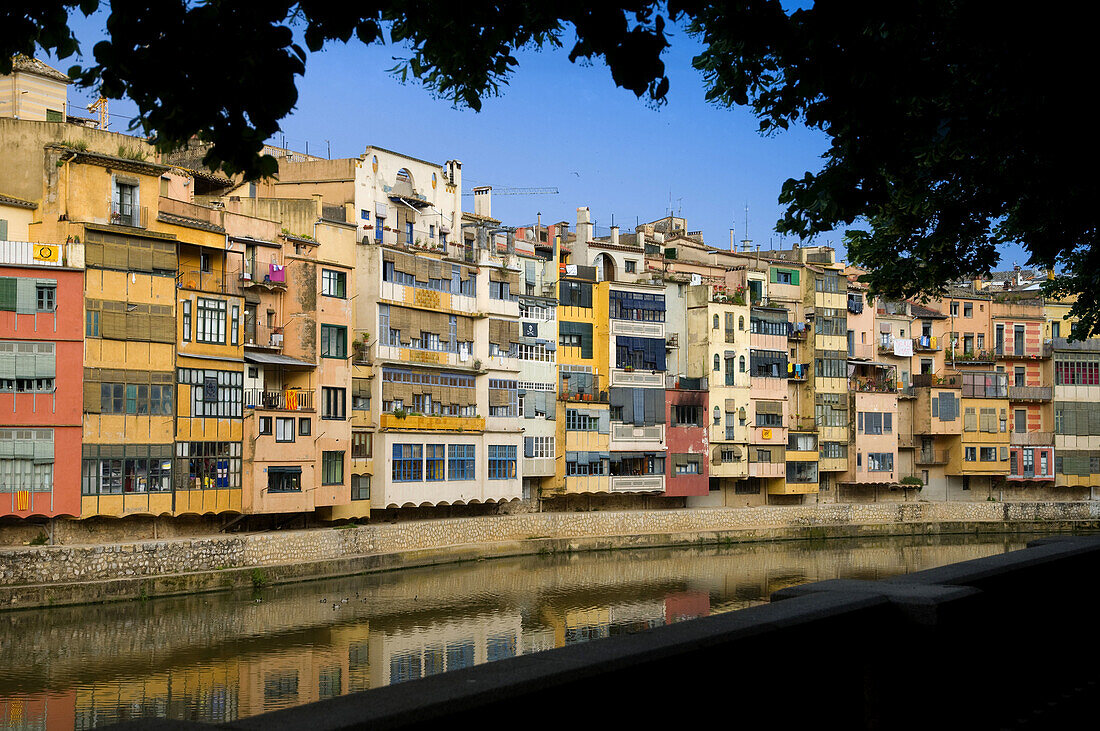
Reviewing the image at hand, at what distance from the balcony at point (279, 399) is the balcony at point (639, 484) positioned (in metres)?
18.7

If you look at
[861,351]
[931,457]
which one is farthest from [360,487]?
[931,457]

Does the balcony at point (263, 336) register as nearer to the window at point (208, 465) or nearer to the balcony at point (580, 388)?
the window at point (208, 465)

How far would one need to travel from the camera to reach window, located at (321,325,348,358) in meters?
42.7

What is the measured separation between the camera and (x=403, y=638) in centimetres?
3108

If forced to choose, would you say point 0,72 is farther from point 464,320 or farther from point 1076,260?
point 464,320

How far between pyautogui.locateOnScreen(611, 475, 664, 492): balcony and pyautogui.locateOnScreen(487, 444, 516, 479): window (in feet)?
21.1

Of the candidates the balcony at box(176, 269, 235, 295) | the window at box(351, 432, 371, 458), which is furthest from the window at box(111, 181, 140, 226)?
the window at box(351, 432, 371, 458)

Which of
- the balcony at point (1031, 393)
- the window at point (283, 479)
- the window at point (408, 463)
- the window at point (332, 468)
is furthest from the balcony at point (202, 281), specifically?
the balcony at point (1031, 393)

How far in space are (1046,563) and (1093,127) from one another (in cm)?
308

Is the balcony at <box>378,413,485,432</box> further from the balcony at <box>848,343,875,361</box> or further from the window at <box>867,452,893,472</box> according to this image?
the balcony at <box>848,343,875,361</box>

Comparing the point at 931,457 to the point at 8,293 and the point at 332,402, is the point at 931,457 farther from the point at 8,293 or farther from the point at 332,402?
the point at 8,293

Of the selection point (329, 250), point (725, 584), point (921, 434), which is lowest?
point (725, 584)

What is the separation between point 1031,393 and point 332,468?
47705 mm

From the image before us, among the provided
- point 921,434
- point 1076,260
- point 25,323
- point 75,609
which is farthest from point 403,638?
point 921,434
